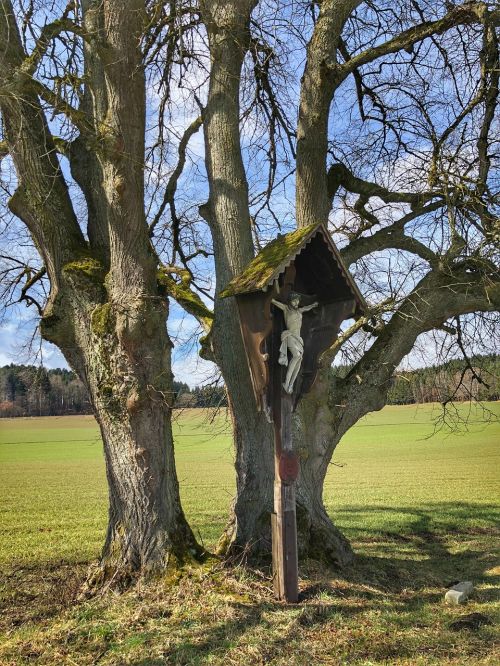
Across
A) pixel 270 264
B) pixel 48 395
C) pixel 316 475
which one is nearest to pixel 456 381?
pixel 316 475

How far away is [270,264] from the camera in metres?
5.32

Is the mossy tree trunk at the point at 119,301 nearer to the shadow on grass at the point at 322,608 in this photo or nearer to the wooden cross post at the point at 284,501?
the shadow on grass at the point at 322,608

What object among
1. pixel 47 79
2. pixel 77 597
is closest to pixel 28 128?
pixel 47 79

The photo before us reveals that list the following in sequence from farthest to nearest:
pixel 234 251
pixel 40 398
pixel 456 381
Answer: pixel 40 398, pixel 456 381, pixel 234 251

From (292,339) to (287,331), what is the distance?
0.09 meters

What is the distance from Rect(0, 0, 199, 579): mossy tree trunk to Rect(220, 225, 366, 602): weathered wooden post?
1319 millimetres

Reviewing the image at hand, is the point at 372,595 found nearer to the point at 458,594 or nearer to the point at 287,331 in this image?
the point at 458,594

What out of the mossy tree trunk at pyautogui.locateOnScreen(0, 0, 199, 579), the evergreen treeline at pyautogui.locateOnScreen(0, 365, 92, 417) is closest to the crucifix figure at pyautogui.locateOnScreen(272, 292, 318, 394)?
the mossy tree trunk at pyautogui.locateOnScreen(0, 0, 199, 579)

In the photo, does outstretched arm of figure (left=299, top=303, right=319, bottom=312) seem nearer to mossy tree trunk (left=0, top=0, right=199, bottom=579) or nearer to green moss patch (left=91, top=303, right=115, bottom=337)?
mossy tree trunk (left=0, top=0, right=199, bottom=579)

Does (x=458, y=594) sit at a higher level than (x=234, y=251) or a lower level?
lower

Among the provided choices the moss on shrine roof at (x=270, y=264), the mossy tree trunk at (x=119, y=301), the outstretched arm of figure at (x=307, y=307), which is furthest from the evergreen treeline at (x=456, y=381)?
the moss on shrine roof at (x=270, y=264)

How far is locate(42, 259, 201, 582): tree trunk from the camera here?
6.21m

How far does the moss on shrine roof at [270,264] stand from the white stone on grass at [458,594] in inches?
154

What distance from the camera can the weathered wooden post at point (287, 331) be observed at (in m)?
5.36
